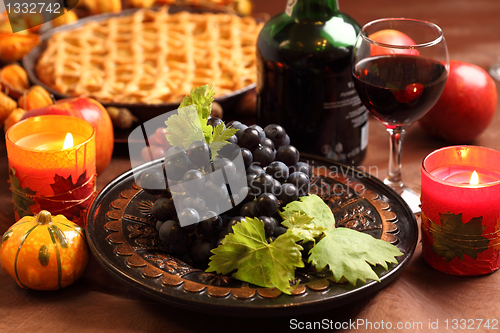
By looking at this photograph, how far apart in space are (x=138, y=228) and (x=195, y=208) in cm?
9

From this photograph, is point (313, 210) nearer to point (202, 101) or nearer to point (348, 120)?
point (202, 101)

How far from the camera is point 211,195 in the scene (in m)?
0.57

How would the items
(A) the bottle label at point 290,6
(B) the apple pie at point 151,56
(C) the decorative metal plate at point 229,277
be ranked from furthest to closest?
(B) the apple pie at point 151,56 → (A) the bottle label at point 290,6 → (C) the decorative metal plate at point 229,277

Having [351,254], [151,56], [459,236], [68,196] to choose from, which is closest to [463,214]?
[459,236]

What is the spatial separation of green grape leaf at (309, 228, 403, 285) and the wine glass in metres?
0.22

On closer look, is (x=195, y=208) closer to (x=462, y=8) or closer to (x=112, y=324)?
(x=112, y=324)

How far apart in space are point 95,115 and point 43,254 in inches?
13.2

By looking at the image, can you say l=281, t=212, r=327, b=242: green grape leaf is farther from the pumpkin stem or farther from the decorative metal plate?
the pumpkin stem

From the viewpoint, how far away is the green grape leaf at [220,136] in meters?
0.59

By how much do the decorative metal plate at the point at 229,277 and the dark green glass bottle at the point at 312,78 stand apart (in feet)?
0.34

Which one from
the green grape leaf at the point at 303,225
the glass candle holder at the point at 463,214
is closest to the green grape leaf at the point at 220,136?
the green grape leaf at the point at 303,225

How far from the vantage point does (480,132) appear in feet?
3.05

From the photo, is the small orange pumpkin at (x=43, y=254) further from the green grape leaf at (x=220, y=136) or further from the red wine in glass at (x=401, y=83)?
the red wine in glass at (x=401, y=83)

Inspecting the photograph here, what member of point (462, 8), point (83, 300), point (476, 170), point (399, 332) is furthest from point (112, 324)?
point (462, 8)
